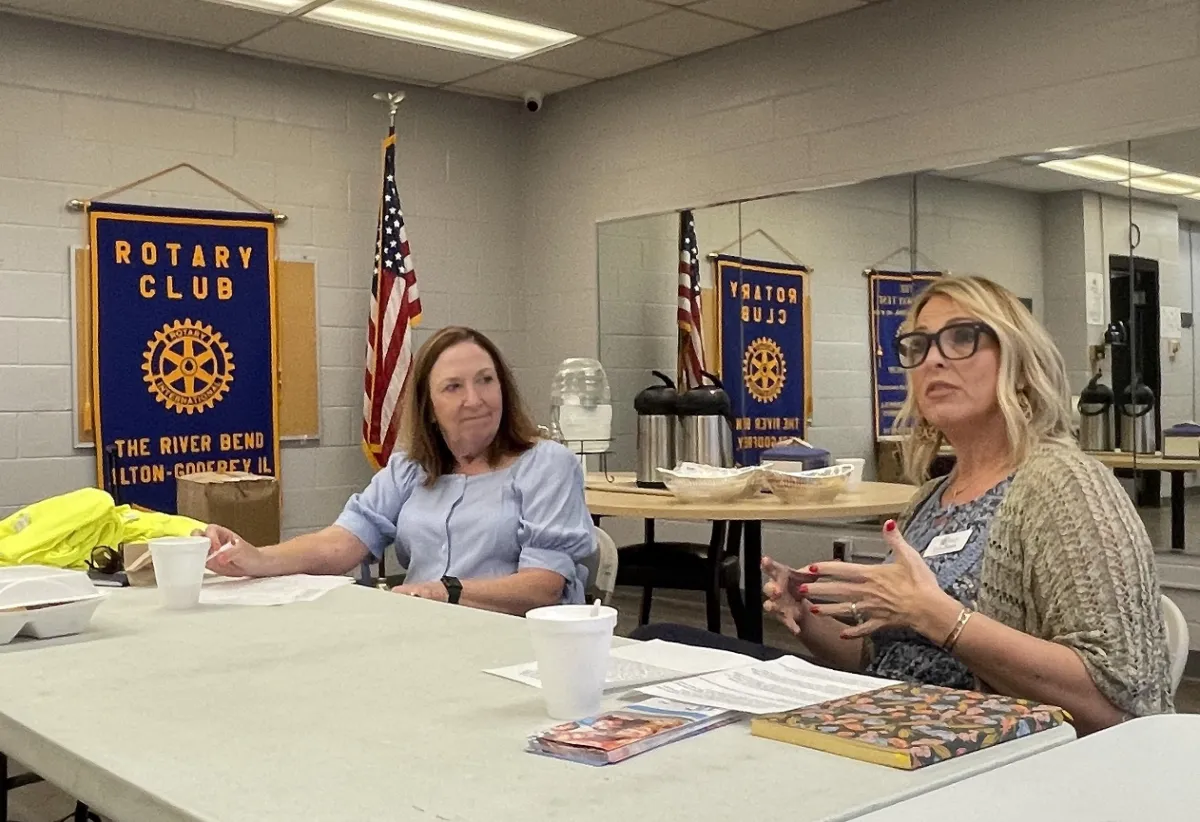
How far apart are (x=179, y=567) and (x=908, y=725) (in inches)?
47.7

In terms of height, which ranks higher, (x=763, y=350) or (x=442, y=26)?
(x=442, y=26)

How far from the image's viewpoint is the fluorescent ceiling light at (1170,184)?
398cm

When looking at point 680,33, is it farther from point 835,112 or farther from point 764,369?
point 764,369

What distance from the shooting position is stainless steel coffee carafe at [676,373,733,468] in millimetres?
3838

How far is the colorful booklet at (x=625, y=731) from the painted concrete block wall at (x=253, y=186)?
4387 millimetres

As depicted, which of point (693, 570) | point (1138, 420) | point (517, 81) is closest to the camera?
point (693, 570)

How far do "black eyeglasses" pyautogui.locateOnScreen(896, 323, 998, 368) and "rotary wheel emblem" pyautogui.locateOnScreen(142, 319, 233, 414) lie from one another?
4.06 metres

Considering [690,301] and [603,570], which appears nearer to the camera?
[603,570]

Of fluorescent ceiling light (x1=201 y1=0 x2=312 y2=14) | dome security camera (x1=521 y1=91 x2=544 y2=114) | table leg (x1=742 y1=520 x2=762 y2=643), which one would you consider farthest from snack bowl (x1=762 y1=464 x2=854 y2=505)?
dome security camera (x1=521 y1=91 x2=544 y2=114)

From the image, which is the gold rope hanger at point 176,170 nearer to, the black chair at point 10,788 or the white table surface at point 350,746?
the black chair at point 10,788

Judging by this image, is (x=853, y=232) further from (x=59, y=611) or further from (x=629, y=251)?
(x=59, y=611)

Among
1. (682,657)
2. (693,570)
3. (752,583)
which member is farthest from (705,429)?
(682,657)

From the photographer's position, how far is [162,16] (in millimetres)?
4812

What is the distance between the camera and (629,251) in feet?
19.3
